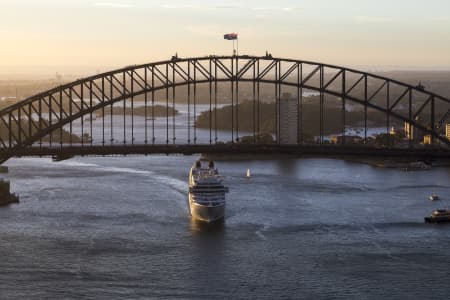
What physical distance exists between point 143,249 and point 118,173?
21868mm

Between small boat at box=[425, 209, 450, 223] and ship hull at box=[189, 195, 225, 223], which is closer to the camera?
small boat at box=[425, 209, 450, 223]

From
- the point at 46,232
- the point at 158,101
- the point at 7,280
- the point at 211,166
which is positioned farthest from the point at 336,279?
the point at 158,101

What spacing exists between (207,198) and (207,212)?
4.82ft

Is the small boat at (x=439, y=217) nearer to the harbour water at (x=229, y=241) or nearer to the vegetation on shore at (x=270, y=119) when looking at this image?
the harbour water at (x=229, y=241)

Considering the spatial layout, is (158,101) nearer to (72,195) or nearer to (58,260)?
(72,195)

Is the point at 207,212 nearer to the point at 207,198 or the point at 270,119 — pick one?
the point at 207,198

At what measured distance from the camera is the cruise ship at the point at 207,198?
39344 mm

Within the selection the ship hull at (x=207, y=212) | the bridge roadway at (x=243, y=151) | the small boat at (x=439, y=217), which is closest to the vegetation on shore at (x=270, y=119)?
the bridge roadway at (x=243, y=151)

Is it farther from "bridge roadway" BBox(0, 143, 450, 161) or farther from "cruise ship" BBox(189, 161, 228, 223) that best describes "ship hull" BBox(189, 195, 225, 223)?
"bridge roadway" BBox(0, 143, 450, 161)

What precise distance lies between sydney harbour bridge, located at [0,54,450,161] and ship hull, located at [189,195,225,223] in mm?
1969

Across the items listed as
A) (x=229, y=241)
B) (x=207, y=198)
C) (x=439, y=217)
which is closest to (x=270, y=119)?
(x=207, y=198)

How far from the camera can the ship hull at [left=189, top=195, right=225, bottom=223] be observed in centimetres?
3903

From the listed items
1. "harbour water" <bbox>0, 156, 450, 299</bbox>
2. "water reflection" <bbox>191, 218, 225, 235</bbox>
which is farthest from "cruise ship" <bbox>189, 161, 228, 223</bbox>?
"harbour water" <bbox>0, 156, 450, 299</bbox>

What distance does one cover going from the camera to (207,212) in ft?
129
